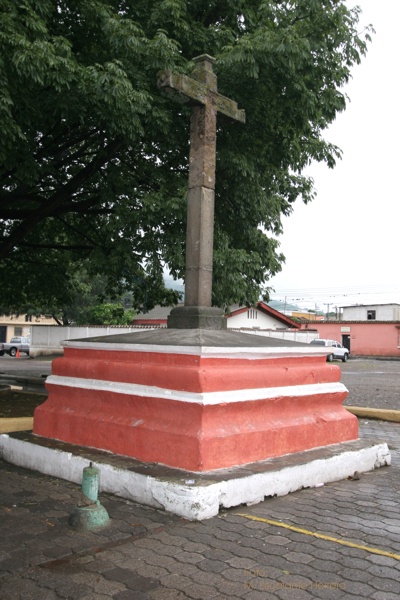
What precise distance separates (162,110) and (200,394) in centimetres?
542

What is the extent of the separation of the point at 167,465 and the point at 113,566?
1355 millimetres

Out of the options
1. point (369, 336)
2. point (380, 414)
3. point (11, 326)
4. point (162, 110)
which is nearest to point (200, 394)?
point (162, 110)

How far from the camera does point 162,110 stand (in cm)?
834

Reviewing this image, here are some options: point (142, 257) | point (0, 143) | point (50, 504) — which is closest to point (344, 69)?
point (142, 257)

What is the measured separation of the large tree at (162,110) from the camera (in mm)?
7484

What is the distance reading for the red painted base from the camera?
442 centimetres

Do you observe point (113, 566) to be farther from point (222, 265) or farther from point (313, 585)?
point (222, 265)

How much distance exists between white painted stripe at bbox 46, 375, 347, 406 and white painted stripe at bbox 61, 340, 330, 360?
31 centimetres

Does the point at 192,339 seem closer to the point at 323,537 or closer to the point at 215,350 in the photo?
the point at 215,350

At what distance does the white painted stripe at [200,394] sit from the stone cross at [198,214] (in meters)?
0.93

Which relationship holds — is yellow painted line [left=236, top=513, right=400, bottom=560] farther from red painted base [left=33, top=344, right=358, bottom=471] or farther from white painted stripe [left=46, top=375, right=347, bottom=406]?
white painted stripe [left=46, top=375, right=347, bottom=406]

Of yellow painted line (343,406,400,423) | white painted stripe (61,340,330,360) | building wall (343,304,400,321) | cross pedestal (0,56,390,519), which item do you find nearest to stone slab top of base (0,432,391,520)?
cross pedestal (0,56,390,519)

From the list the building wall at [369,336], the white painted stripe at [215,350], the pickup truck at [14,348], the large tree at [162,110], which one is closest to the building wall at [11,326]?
the pickup truck at [14,348]

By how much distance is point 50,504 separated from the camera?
4.24 metres
